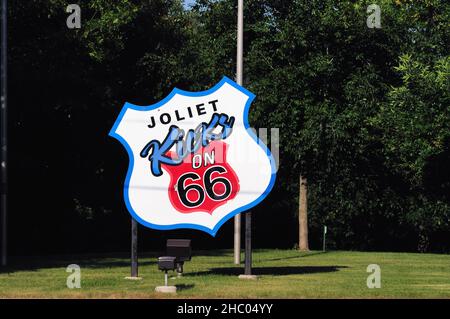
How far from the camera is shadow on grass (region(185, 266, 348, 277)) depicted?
1103 inches

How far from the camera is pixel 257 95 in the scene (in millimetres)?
46000

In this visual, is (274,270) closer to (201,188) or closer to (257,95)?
(201,188)

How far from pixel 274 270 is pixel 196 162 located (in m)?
6.76

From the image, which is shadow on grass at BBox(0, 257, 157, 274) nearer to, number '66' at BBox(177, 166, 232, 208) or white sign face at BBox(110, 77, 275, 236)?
white sign face at BBox(110, 77, 275, 236)

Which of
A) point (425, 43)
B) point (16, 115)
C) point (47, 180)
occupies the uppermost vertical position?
point (425, 43)

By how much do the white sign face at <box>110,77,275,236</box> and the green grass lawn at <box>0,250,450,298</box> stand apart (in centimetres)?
182

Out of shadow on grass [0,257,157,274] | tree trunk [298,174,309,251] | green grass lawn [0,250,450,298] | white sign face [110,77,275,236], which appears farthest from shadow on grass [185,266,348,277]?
tree trunk [298,174,309,251]

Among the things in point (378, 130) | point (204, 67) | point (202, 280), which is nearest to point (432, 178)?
point (378, 130)

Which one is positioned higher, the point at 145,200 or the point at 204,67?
the point at 204,67

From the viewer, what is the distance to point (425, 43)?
4728 centimetres

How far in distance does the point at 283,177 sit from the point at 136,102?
8491 mm

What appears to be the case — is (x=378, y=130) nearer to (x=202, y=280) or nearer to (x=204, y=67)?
(x=204, y=67)

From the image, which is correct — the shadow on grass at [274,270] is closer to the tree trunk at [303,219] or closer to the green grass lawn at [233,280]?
the green grass lawn at [233,280]

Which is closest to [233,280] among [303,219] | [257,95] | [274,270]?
[274,270]
